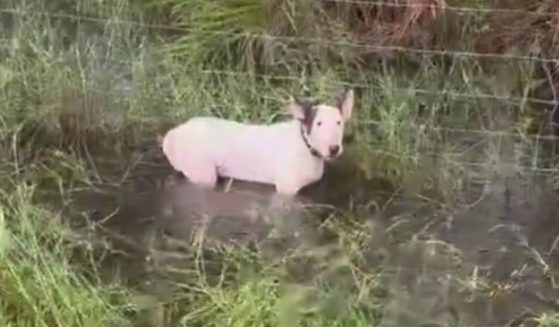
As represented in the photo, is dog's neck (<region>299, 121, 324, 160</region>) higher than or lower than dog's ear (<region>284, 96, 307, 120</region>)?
lower

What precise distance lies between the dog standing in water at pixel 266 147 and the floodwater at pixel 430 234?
1cm

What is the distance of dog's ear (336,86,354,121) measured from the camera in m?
1.26

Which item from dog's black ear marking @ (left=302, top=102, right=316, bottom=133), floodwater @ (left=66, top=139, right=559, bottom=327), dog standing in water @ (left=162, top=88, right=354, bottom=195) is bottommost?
floodwater @ (left=66, top=139, right=559, bottom=327)

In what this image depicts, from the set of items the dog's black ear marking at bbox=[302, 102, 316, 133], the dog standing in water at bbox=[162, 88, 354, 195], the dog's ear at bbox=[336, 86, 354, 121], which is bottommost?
the dog standing in water at bbox=[162, 88, 354, 195]

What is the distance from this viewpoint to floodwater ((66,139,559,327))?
49.9 inches

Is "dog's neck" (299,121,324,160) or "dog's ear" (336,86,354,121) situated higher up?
"dog's ear" (336,86,354,121)

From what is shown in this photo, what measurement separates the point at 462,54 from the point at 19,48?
0.46 m

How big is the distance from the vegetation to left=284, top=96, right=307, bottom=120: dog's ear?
0.01 meters

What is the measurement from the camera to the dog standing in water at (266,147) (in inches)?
49.6

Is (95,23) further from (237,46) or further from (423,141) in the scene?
(423,141)

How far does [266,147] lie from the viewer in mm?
1279

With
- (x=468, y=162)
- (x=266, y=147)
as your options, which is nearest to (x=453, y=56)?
(x=468, y=162)

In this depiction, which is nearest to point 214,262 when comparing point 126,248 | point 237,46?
point 126,248

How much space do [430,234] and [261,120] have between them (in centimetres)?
21
